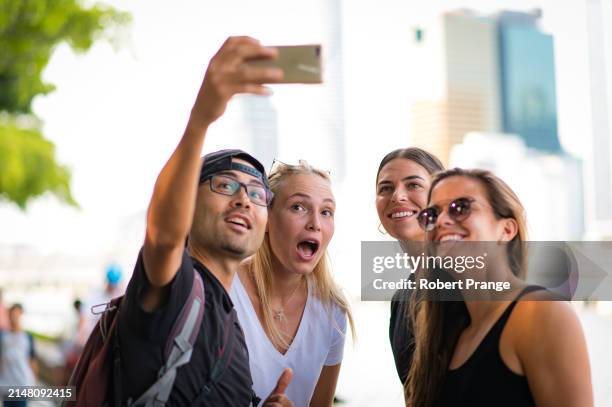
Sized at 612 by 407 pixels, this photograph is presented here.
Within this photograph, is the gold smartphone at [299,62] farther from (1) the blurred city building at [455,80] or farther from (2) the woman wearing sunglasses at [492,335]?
(1) the blurred city building at [455,80]

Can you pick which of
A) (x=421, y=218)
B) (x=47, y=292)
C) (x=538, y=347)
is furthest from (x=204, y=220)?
(x=47, y=292)

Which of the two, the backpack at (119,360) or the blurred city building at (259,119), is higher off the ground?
the blurred city building at (259,119)

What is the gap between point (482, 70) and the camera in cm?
4675

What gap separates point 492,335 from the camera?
61.0 inches

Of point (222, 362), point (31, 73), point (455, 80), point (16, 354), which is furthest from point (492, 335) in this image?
point (455, 80)

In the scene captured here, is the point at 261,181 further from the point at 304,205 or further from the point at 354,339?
the point at 354,339

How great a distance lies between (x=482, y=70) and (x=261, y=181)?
155ft

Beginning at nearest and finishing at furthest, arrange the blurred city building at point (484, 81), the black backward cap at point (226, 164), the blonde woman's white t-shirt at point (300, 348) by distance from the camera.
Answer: the black backward cap at point (226, 164) < the blonde woman's white t-shirt at point (300, 348) < the blurred city building at point (484, 81)

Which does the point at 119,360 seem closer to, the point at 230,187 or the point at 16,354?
the point at 230,187

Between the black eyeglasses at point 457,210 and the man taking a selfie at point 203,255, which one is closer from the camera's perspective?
the man taking a selfie at point 203,255

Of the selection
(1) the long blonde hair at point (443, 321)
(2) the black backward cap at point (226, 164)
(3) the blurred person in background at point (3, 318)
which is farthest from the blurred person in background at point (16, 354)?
(1) the long blonde hair at point (443, 321)

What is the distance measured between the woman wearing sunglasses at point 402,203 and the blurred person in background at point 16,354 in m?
3.41

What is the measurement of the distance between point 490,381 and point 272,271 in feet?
3.06

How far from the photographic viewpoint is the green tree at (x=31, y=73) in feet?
20.1
